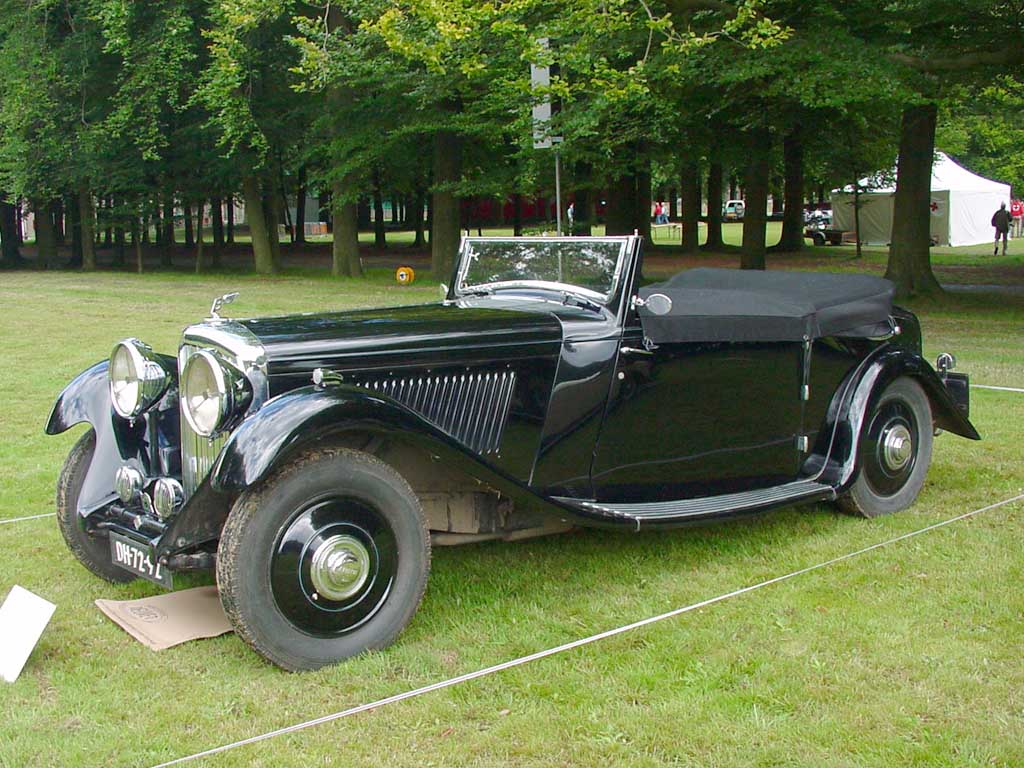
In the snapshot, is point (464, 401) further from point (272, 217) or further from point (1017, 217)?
point (1017, 217)

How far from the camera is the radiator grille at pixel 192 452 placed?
14.5 ft

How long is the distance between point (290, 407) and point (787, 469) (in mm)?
2820

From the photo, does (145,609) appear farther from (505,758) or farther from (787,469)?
(787,469)

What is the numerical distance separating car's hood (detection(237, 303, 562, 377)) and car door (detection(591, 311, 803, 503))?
1.60 feet

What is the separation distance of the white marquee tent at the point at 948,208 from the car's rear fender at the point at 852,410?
32.1 metres

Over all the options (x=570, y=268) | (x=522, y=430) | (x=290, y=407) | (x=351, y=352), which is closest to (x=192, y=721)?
(x=290, y=407)

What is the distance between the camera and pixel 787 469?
5.62 meters

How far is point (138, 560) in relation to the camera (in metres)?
4.27

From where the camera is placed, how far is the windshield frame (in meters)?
5.15

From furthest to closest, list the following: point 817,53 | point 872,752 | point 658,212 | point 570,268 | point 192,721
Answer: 1. point 658,212
2. point 817,53
3. point 570,268
4. point 192,721
5. point 872,752

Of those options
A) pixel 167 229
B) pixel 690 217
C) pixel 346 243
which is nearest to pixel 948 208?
pixel 690 217

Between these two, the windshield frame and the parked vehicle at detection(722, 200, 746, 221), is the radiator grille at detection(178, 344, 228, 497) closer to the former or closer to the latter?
the windshield frame

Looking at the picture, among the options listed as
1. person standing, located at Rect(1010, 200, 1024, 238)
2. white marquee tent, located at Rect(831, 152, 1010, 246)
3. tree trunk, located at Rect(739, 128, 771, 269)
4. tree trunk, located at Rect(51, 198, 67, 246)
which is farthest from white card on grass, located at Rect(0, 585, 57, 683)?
person standing, located at Rect(1010, 200, 1024, 238)

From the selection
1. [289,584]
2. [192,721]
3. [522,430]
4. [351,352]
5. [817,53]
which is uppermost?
[817,53]
